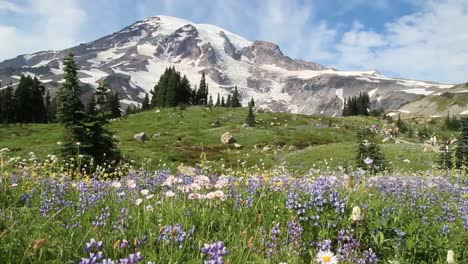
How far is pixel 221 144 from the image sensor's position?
6850 centimetres

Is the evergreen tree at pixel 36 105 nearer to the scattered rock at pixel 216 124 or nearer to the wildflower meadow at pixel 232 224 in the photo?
the scattered rock at pixel 216 124

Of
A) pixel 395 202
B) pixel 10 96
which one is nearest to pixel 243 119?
pixel 10 96

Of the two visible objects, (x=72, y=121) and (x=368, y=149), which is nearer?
(x=368, y=149)

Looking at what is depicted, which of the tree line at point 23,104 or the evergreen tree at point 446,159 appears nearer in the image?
the evergreen tree at point 446,159

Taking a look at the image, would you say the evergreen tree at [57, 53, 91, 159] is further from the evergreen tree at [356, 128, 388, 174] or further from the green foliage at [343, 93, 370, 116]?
the green foliage at [343, 93, 370, 116]

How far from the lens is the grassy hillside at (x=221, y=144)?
150 ft

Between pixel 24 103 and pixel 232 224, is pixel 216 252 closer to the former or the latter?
pixel 232 224

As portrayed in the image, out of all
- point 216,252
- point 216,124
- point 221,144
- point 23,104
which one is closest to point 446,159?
point 216,252

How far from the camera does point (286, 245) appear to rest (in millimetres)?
5328

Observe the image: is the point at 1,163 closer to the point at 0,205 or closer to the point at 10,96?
the point at 0,205

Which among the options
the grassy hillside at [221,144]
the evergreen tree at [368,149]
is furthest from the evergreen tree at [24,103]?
the evergreen tree at [368,149]

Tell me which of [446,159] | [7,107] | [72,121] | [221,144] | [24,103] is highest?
[24,103]

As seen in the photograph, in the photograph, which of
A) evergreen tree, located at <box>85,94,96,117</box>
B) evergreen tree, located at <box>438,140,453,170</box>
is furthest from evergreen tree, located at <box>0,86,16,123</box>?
evergreen tree, located at <box>438,140,453,170</box>

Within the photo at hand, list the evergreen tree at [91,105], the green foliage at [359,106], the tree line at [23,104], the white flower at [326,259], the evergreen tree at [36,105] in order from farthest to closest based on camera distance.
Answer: the green foliage at [359,106] < the evergreen tree at [36,105] < the tree line at [23,104] < the evergreen tree at [91,105] < the white flower at [326,259]
